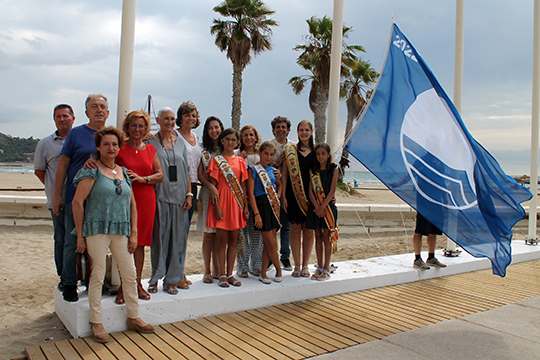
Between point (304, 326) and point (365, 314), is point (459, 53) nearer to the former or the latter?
point (365, 314)

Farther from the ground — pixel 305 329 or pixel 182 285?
pixel 182 285

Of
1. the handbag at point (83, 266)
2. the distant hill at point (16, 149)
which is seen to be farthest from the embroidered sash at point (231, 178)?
the distant hill at point (16, 149)

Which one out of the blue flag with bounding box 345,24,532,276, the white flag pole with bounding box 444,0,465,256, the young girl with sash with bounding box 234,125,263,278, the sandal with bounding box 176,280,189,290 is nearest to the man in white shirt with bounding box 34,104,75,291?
the sandal with bounding box 176,280,189,290

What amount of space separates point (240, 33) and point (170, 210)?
1707 cm

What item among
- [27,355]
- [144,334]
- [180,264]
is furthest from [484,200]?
[27,355]

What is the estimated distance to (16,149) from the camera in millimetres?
92312

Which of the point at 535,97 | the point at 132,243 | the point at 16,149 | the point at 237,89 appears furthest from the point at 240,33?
the point at 16,149

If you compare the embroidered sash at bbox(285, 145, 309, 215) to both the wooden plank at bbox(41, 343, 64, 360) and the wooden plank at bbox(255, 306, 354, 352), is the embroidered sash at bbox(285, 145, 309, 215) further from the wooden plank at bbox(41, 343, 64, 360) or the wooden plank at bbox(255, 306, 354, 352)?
the wooden plank at bbox(41, 343, 64, 360)

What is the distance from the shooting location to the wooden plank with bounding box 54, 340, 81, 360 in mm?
2850

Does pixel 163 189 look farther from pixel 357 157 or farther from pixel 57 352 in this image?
pixel 357 157

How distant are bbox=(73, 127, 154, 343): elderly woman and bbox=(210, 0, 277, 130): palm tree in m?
17.0

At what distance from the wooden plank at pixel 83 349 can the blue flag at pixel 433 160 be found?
10.0 ft

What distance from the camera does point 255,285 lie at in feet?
14.1

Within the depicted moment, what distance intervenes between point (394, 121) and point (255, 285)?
93.5 inches
